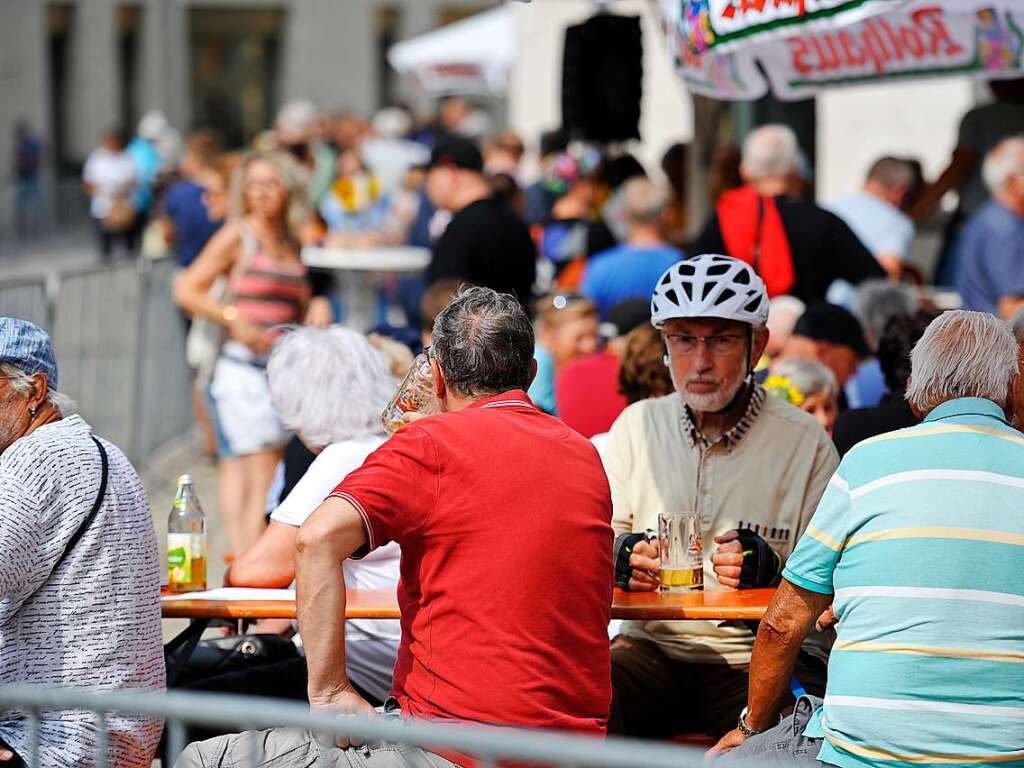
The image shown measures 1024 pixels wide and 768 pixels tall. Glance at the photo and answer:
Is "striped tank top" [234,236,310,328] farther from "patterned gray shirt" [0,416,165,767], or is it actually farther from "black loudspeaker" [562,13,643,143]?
"patterned gray shirt" [0,416,165,767]

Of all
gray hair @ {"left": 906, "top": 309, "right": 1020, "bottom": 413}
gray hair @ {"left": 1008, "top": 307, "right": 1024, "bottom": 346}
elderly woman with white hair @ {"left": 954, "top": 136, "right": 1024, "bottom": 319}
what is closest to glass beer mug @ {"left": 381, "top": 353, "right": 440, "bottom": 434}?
gray hair @ {"left": 906, "top": 309, "right": 1020, "bottom": 413}

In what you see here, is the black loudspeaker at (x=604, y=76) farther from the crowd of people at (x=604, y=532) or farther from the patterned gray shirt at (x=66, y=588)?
the patterned gray shirt at (x=66, y=588)

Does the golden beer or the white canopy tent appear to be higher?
the white canopy tent

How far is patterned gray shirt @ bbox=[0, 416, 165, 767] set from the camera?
3631 millimetres

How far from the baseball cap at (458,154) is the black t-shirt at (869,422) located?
11.9ft

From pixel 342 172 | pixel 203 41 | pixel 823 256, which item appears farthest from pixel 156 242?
pixel 203 41

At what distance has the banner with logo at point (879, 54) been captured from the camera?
5.87 m

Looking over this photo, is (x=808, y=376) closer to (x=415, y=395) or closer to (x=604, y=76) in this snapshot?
(x=415, y=395)

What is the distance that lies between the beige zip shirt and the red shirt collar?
33.4 inches

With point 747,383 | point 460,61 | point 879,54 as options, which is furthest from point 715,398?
point 460,61

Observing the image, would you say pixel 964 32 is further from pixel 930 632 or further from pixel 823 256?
pixel 930 632

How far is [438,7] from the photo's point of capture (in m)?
42.4

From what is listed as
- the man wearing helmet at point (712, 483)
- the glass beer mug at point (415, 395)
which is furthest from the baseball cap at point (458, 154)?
the glass beer mug at point (415, 395)

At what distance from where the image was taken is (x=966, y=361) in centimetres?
340
